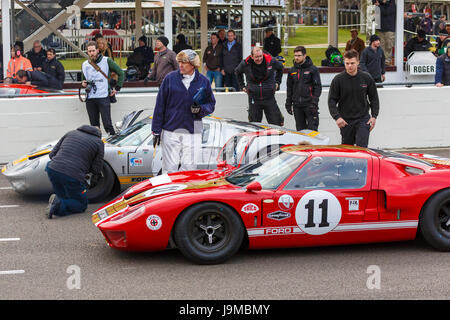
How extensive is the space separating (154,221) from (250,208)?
2.78 ft

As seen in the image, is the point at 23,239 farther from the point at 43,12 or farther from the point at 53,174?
the point at 43,12

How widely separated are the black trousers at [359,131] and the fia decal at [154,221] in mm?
3784

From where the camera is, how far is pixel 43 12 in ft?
61.2

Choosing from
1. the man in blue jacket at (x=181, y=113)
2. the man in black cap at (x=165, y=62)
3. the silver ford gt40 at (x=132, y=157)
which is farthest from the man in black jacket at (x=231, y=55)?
the man in blue jacket at (x=181, y=113)

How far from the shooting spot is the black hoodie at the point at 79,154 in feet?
29.5

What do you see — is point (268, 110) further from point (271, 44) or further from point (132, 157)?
point (271, 44)

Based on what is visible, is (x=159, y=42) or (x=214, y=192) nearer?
(x=214, y=192)

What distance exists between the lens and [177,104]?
8.84 m

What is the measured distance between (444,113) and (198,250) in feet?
28.5

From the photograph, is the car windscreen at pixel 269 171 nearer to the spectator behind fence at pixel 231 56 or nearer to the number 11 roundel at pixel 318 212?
the number 11 roundel at pixel 318 212

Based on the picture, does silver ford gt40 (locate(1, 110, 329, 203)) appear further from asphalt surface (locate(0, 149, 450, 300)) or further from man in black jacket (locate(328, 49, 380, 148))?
asphalt surface (locate(0, 149, 450, 300))

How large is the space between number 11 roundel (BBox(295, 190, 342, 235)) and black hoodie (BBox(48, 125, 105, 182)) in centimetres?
306

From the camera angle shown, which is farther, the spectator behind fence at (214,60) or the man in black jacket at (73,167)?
the spectator behind fence at (214,60)

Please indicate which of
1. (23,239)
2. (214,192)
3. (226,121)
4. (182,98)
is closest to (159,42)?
(226,121)
